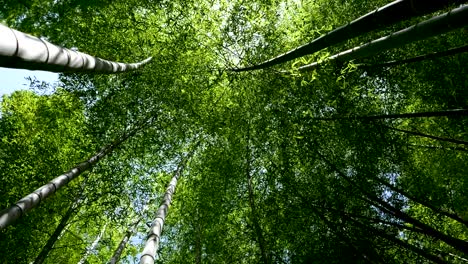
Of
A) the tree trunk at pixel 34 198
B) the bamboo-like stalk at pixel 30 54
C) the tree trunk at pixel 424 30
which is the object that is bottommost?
the bamboo-like stalk at pixel 30 54

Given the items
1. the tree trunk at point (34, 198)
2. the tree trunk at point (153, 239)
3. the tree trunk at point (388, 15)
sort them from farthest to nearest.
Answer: the tree trunk at point (34, 198) → the tree trunk at point (153, 239) → the tree trunk at point (388, 15)

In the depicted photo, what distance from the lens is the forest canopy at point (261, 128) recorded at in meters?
5.12

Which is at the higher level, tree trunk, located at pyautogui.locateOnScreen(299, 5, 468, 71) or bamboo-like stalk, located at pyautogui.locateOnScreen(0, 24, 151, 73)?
tree trunk, located at pyautogui.locateOnScreen(299, 5, 468, 71)

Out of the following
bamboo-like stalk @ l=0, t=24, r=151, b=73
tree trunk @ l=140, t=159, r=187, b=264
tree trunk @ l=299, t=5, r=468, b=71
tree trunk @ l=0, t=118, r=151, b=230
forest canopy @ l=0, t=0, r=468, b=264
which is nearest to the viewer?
bamboo-like stalk @ l=0, t=24, r=151, b=73

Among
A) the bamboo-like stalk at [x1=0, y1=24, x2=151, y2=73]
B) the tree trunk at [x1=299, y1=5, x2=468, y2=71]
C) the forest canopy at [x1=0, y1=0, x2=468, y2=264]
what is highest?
the forest canopy at [x1=0, y1=0, x2=468, y2=264]

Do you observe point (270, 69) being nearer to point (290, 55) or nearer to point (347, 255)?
point (290, 55)

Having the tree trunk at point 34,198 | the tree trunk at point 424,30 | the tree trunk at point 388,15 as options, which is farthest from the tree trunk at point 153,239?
the tree trunk at point 424,30

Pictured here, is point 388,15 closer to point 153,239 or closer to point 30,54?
point 30,54

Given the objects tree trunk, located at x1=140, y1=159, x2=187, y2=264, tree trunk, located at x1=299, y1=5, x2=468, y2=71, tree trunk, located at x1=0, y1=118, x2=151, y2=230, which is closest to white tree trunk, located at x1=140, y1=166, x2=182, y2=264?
tree trunk, located at x1=140, y1=159, x2=187, y2=264

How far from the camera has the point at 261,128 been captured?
5.55m

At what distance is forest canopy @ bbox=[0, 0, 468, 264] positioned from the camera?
512 centimetres

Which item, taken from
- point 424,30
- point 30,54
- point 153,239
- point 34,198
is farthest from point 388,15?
point 34,198

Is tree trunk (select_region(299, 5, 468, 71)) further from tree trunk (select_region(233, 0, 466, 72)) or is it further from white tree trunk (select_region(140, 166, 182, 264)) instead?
white tree trunk (select_region(140, 166, 182, 264))

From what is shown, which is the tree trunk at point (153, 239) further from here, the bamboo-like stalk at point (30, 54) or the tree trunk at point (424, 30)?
the tree trunk at point (424, 30)
